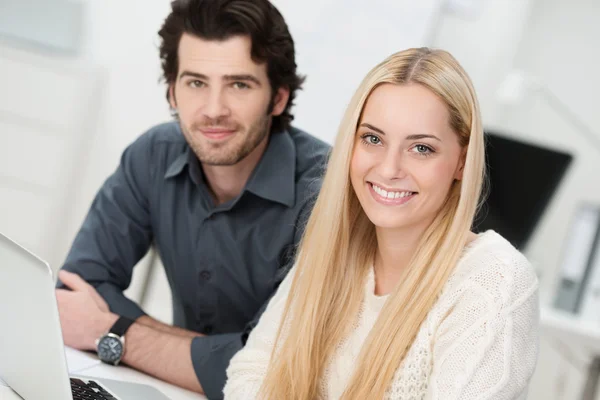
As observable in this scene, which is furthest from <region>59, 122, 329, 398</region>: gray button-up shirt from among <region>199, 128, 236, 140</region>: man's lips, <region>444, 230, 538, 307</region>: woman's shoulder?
<region>444, 230, 538, 307</region>: woman's shoulder

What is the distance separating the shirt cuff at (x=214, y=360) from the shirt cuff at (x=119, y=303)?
201mm

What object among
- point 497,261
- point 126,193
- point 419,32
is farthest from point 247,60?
point 419,32

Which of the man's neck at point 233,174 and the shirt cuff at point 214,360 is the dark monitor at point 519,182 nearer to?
the man's neck at point 233,174

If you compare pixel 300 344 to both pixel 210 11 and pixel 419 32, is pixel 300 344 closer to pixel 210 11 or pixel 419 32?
pixel 210 11

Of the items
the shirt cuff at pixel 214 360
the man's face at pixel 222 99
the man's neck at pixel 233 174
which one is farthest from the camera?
the man's neck at pixel 233 174

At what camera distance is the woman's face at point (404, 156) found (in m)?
1.45

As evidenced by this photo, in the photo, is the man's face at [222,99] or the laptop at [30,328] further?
the man's face at [222,99]

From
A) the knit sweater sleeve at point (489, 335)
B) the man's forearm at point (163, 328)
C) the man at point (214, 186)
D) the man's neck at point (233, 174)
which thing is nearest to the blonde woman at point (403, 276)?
the knit sweater sleeve at point (489, 335)

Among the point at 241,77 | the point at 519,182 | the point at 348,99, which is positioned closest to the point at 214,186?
the point at 241,77

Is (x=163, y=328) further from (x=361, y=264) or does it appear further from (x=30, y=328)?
(x=30, y=328)

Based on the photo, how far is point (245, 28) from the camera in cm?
203

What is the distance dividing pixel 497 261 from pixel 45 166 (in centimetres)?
243

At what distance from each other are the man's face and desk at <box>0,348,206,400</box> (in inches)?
20.6

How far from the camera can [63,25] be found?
3512 mm
